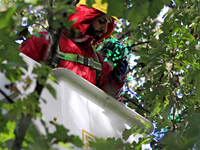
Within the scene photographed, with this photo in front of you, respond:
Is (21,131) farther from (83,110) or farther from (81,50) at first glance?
(81,50)

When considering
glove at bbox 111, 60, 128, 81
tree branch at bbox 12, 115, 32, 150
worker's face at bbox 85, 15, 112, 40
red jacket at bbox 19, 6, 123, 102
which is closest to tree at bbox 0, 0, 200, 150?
tree branch at bbox 12, 115, 32, 150

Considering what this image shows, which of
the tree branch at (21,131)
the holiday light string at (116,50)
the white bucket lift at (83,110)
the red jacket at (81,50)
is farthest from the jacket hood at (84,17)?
the tree branch at (21,131)

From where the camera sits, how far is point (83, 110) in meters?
2.08

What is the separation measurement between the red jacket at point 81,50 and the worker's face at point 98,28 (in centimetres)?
9

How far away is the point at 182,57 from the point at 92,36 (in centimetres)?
122

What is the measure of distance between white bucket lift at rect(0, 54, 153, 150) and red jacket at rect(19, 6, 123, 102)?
27.1 inches

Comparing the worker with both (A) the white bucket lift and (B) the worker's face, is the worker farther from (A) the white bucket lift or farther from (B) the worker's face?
(A) the white bucket lift

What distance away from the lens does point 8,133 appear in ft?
3.81

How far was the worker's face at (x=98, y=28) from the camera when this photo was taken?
3.46 metres

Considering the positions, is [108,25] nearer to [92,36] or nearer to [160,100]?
[92,36]

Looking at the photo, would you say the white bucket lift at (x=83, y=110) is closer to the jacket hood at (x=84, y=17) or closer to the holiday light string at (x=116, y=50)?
the holiday light string at (x=116, y=50)

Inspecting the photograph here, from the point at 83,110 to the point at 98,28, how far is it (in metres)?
1.62

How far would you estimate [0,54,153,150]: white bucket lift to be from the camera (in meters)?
1.84

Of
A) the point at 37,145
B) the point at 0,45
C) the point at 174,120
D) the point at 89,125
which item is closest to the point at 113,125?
the point at 89,125
